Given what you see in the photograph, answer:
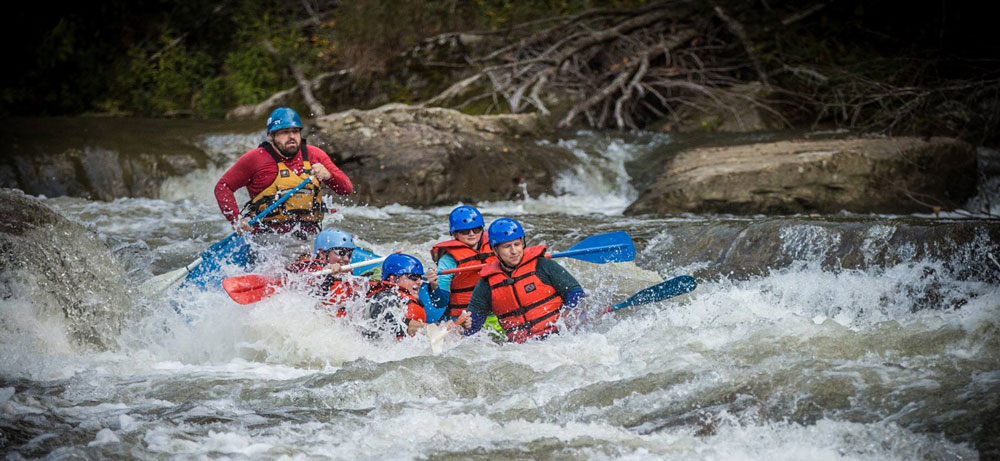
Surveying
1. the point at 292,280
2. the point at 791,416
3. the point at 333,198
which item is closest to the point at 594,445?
the point at 791,416

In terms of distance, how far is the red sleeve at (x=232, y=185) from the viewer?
564 cm

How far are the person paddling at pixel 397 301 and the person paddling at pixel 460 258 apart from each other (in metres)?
0.14

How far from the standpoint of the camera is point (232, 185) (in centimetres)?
569

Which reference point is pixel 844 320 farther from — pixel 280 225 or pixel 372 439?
pixel 280 225

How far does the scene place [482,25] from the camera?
14.3 m

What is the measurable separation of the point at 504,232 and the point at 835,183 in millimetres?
4318

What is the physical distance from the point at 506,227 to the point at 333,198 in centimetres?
467

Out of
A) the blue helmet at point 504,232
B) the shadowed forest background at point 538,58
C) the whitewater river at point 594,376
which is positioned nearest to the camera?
the whitewater river at point 594,376

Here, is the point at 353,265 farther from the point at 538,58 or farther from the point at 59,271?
the point at 538,58

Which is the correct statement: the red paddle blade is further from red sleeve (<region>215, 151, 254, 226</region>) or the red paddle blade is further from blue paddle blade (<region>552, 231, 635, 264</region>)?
blue paddle blade (<region>552, 231, 635, 264</region>)

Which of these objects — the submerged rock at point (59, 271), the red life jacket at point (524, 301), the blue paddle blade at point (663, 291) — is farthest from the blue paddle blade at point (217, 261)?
the blue paddle blade at point (663, 291)

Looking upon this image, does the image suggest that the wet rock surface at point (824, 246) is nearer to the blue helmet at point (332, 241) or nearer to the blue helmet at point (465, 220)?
the blue helmet at point (465, 220)

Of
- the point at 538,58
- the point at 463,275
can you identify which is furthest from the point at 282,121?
the point at 538,58

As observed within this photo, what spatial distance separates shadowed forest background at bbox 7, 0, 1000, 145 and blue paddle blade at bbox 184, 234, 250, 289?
586 centimetres
